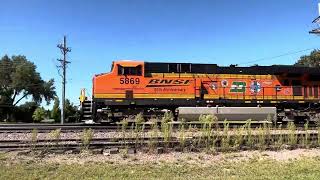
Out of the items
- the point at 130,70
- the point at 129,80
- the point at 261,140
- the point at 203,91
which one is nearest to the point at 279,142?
the point at 261,140

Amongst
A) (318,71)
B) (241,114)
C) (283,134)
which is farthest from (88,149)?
(318,71)

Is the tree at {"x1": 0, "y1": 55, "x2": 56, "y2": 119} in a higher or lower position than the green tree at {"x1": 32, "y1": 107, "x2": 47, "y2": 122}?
higher

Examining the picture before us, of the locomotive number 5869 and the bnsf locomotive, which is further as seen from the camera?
the locomotive number 5869

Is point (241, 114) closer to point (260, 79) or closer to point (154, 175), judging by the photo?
point (260, 79)

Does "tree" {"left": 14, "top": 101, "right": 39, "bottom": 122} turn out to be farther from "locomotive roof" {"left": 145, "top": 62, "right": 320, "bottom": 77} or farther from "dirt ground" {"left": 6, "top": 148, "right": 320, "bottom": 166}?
"dirt ground" {"left": 6, "top": 148, "right": 320, "bottom": 166}

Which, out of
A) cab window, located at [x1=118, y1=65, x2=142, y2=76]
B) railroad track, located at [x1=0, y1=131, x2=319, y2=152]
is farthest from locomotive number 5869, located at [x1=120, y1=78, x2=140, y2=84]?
railroad track, located at [x1=0, y1=131, x2=319, y2=152]

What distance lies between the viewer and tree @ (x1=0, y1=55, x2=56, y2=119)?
74588 millimetres

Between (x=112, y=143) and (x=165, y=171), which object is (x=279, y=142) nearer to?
(x=165, y=171)

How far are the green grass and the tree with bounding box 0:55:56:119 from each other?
64.9 m

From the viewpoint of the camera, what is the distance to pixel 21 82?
75.2m

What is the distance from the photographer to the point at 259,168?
33.1 ft

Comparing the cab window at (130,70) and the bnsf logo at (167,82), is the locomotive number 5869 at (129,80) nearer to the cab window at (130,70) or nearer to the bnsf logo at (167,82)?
the cab window at (130,70)

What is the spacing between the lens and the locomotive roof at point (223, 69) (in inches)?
869

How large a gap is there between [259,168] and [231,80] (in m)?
13.0
